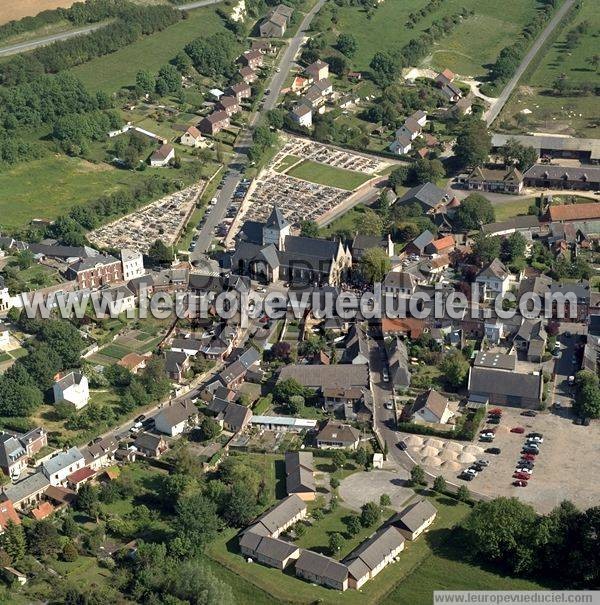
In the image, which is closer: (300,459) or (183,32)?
(300,459)

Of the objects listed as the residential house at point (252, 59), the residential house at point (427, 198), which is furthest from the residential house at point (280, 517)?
the residential house at point (252, 59)

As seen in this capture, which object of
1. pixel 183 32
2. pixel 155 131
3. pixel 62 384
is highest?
pixel 183 32

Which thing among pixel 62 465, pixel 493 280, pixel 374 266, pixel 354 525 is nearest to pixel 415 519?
pixel 354 525

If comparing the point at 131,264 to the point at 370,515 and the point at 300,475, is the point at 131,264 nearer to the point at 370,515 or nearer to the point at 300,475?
A: the point at 300,475

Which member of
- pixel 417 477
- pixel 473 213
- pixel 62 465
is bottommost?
pixel 417 477

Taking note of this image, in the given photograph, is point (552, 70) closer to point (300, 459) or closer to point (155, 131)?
point (155, 131)

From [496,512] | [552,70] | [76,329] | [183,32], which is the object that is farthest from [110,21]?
[496,512]
